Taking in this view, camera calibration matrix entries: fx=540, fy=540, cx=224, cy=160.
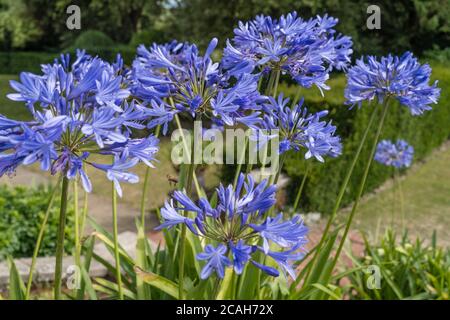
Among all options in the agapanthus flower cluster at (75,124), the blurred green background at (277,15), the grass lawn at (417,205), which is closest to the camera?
the agapanthus flower cluster at (75,124)

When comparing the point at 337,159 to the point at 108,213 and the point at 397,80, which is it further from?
the point at 397,80

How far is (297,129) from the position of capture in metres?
1.70

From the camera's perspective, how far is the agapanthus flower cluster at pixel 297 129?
164cm

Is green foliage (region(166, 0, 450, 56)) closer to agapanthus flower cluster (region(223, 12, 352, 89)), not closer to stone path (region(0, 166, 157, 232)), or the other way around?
stone path (region(0, 166, 157, 232))

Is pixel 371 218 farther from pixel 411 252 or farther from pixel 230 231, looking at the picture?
pixel 230 231

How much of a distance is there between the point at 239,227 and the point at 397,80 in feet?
2.87

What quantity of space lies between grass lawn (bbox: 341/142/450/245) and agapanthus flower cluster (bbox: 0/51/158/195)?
4412 mm

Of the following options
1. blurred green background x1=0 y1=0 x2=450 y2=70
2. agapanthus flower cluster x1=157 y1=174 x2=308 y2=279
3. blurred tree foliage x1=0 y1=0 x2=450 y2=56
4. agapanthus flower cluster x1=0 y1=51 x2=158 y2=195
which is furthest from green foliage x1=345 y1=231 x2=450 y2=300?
blurred tree foliage x1=0 y1=0 x2=450 y2=56

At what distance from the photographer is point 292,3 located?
10.8 metres

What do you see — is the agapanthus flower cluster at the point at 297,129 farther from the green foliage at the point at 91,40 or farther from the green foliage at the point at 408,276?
the green foliage at the point at 91,40

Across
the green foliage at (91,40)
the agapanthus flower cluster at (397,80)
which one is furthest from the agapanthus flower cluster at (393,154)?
the green foliage at (91,40)

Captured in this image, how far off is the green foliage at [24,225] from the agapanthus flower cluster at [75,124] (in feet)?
10.2

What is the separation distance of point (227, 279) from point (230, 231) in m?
0.81

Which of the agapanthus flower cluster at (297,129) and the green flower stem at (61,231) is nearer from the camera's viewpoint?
the green flower stem at (61,231)
